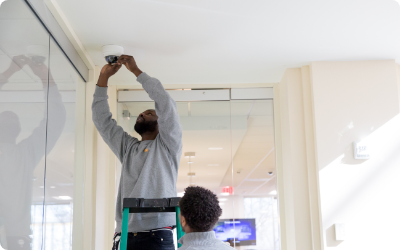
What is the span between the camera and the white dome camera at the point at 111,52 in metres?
2.67

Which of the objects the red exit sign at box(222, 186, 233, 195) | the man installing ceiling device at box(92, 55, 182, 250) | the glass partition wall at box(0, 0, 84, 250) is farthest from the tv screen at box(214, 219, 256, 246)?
the glass partition wall at box(0, 0, 84, 250)

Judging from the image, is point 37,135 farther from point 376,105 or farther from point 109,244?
point 376,105

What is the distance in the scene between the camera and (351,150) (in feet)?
9.62

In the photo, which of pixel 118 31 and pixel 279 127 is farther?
pixel 279 127

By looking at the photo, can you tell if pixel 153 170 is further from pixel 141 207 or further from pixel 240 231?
pixel 240 231

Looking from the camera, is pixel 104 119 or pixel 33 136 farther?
pixel 104 119

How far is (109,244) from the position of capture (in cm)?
331

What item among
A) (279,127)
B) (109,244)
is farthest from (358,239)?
(109,244)

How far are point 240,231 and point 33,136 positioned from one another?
2193 millimetres

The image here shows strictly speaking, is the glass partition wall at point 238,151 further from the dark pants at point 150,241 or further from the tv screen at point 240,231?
the dark pants at point 150,241

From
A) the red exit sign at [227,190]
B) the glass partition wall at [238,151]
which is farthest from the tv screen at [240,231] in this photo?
the red exit sign at [227,190]

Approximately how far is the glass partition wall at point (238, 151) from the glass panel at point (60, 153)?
1110 millimetres

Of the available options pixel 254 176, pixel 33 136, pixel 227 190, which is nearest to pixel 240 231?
pixel 227 190

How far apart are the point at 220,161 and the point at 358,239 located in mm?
1403
